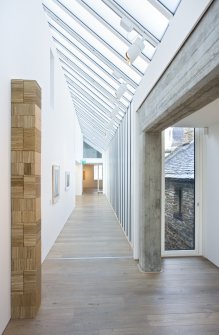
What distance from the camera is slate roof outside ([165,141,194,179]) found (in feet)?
15.2

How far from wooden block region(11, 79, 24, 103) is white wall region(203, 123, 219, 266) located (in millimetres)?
3297

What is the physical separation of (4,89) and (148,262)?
125 inches

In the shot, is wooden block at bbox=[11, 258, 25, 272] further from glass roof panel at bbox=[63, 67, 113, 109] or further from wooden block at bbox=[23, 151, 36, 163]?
glass roof panel at bbox=[63, 67, 113, 109]

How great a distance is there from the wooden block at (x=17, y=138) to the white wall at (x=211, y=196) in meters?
3.26

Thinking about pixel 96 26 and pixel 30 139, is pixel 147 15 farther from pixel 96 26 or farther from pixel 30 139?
pixel 30 139

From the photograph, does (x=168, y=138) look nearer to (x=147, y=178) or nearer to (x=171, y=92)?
(x=147, y=178)

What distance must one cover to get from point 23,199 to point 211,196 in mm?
3315

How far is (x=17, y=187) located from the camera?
250 cm

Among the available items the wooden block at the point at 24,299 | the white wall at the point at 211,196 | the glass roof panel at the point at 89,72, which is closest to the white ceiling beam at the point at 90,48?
the glass roof panel at the point at 89,72

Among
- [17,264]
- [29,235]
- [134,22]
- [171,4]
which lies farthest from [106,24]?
[17,264]

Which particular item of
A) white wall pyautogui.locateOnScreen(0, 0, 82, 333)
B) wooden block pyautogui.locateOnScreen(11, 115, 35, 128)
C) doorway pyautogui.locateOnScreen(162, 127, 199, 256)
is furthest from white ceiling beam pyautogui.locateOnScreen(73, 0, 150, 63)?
doorway pyautogui.locateOnScreen(162, 127, 199, 256)

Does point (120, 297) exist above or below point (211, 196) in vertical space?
below

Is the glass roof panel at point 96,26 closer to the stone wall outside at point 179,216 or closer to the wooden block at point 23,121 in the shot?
the wooden block at point 23,121

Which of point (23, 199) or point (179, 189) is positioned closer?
point (23, 199)
